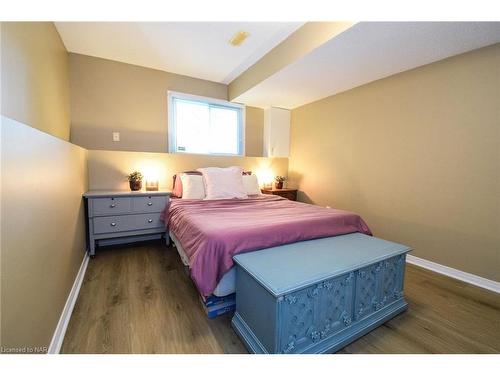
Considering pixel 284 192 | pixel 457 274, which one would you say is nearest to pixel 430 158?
pixel 457 274

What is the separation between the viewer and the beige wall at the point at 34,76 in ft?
4.04

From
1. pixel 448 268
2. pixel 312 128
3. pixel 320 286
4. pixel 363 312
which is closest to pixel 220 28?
pixel 312 128

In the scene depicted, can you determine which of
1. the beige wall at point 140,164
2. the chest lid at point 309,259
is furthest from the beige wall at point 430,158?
the beige wall at point 140,164

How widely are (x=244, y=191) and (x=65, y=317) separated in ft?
6.88

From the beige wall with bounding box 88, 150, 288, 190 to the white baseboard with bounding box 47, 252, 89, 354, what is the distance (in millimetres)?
1288

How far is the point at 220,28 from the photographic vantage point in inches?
87.7

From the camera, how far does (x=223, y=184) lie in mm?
2879

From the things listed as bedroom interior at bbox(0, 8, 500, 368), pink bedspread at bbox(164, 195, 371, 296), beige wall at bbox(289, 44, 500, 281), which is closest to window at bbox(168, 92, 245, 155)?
bedroom interior at bbox(0, 8, 500, 368)

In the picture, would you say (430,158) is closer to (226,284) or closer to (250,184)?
(250,184)

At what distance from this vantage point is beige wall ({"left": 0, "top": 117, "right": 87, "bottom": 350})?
0.77 m

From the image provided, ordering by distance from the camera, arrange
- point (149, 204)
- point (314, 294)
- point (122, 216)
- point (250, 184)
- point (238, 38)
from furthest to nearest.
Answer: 1. point (250, 184)
2. point (149, 204)
3. point (122, 216)
4. point (238, 38)
5. point (314, 294)

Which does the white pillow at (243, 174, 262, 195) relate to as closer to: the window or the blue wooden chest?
the window

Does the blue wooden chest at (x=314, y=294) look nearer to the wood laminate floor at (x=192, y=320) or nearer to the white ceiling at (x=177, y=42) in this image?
the wood laminate floor at (x=192, y=320)
